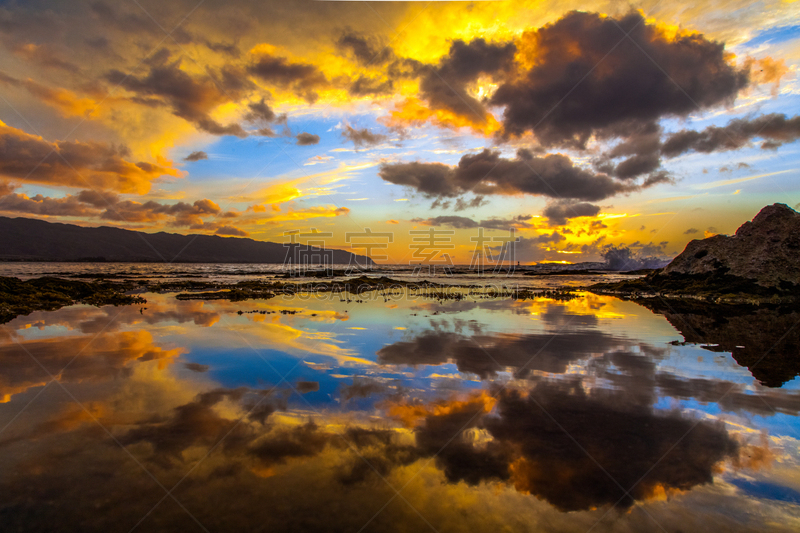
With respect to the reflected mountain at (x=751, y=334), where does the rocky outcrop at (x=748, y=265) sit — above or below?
above

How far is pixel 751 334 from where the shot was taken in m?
13.8

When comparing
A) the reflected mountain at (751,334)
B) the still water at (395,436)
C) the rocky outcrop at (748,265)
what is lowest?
the still water at (395,436)

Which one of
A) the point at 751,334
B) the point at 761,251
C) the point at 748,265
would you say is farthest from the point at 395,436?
the point at 761,251

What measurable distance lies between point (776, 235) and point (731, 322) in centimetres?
1899

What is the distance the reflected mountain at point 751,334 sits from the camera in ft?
31.6

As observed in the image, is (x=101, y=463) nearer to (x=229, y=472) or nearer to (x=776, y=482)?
(x=229, y=472)

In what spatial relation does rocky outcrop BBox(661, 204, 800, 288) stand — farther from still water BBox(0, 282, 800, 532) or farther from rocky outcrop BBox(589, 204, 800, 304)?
still water BBox(0, 282, 800, 532)

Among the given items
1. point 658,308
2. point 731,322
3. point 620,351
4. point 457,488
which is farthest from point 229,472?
point 658,308

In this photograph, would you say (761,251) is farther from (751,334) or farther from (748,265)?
(751,334)

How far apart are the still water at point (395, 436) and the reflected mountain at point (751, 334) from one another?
185 mm

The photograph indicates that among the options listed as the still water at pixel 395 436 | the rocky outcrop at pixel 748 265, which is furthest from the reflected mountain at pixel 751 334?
the rocky outcrop at pixel 748 265

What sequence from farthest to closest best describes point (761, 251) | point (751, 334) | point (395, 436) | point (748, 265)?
point (748, 265), point (761, 251), point (751, 334), point (395, 436)

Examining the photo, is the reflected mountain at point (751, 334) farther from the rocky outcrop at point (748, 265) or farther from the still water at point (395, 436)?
the rocky outcrop at point (748, 265)

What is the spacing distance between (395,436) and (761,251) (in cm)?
3623
